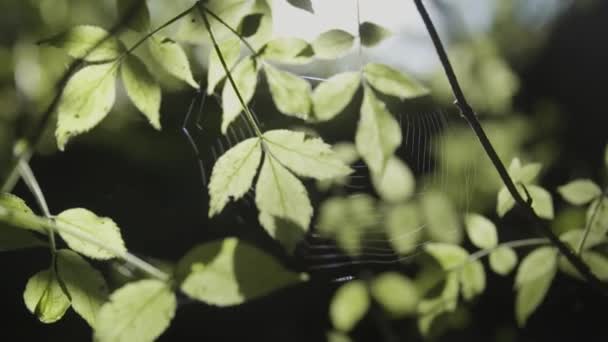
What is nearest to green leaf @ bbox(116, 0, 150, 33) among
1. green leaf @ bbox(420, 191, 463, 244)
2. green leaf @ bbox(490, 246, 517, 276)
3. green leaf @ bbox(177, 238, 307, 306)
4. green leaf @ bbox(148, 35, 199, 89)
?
green leaf @ bbox(148, 35, 199, 89)

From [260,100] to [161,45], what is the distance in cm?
172

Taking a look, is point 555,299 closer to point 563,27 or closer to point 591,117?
point 591,117

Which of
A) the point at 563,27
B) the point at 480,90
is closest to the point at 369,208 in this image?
the point at 480,90

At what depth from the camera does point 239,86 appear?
49 cm

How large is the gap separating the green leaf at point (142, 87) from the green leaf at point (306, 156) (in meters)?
0.12

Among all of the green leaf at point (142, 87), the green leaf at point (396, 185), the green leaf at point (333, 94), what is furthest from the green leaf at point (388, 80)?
the green leaf at point (396, 185)

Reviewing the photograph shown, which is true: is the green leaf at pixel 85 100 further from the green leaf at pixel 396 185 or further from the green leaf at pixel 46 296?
the green leaf at pixel 396 185

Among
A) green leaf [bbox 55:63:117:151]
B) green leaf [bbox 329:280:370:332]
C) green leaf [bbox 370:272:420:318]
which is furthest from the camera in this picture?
green leaf [bbox 370:272:420:318]

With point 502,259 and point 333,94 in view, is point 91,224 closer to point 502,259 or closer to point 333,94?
point 333,94

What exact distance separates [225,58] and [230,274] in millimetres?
241

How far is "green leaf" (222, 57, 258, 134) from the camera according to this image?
0.49m

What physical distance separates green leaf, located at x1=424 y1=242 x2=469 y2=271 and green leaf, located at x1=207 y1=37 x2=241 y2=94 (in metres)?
0.41

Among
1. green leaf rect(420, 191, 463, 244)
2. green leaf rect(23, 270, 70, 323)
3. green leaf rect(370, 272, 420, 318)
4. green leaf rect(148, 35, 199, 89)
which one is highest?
green leaf rect(148, 35, 199, 89)

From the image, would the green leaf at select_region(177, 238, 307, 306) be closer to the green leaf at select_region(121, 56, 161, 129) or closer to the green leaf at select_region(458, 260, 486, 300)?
the green leaf at select_region(121, 56, 161, 129)
